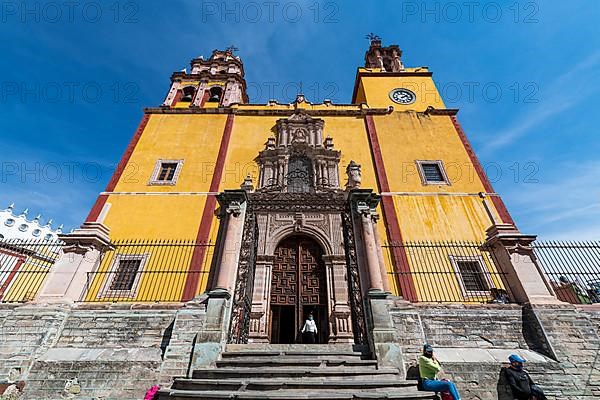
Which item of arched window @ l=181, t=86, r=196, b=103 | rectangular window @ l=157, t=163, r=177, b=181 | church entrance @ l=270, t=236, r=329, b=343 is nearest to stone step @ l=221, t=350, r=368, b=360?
church entrance @ l=270, t=236, r=329, b=343

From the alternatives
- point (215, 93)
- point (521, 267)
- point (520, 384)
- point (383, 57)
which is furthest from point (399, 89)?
point (520, 384)

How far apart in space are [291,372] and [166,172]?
10.3 meters

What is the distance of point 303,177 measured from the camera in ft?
40.7

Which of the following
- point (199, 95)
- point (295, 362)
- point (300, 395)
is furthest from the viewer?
point (199, 95)

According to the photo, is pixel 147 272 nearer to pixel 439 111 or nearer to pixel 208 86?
pixel 208 86

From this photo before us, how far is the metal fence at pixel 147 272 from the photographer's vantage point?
915cm

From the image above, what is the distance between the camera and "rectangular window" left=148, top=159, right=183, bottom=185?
12.3 m

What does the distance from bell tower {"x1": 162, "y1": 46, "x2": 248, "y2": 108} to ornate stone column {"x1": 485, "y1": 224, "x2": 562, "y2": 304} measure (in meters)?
14.2

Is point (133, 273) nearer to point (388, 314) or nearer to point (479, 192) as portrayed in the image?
point (388, 314)

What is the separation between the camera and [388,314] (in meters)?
6.82

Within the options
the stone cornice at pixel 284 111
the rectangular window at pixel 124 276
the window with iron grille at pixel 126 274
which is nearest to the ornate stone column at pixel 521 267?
the stone cornice at pixel 284 111

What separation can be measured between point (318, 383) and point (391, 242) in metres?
5.96

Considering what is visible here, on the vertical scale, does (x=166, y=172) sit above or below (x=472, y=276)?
above

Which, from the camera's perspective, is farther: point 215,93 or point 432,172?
point 215,93
